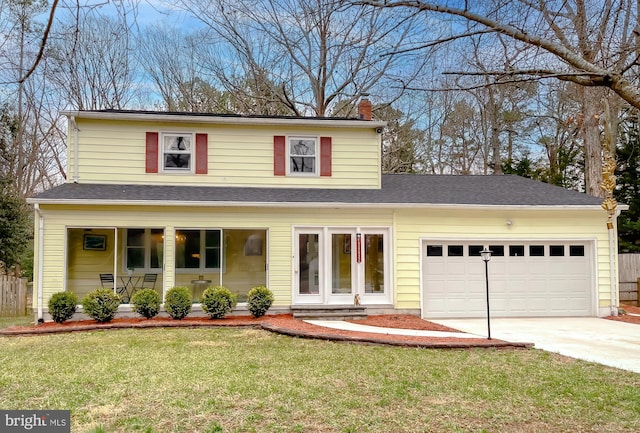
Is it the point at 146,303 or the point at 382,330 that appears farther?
the point at 146,303

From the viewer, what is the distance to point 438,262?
41.1ft

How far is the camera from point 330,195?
41.2 feet

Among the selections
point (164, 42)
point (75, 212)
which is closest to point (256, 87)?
point (164, 42)

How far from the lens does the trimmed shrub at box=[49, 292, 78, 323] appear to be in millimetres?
10617

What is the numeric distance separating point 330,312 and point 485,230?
4.52m

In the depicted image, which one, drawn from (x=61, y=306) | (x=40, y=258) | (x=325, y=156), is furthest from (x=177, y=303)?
(x=325, y=156)

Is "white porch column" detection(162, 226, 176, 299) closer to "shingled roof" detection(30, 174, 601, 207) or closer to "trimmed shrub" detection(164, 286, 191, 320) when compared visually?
"trimmed shrub" detection(164, 286, 191, 320)

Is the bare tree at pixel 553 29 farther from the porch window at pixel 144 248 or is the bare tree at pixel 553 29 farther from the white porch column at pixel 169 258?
the porch window at pixel 144 248

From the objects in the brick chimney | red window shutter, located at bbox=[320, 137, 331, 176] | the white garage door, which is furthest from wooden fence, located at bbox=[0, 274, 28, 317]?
the white garage door

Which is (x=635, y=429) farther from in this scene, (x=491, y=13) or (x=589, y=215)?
(x=589, y=215)

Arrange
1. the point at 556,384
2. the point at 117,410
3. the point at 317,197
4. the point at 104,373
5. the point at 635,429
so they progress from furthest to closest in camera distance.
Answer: the point at 317,197, the point at 104,373, the point at 556,384, the point at 117,410, the point at 635,429

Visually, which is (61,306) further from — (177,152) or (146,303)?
(177,152)

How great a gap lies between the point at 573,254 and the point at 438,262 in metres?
3.59

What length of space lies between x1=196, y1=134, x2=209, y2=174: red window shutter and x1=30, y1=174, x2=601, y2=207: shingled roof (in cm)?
58
